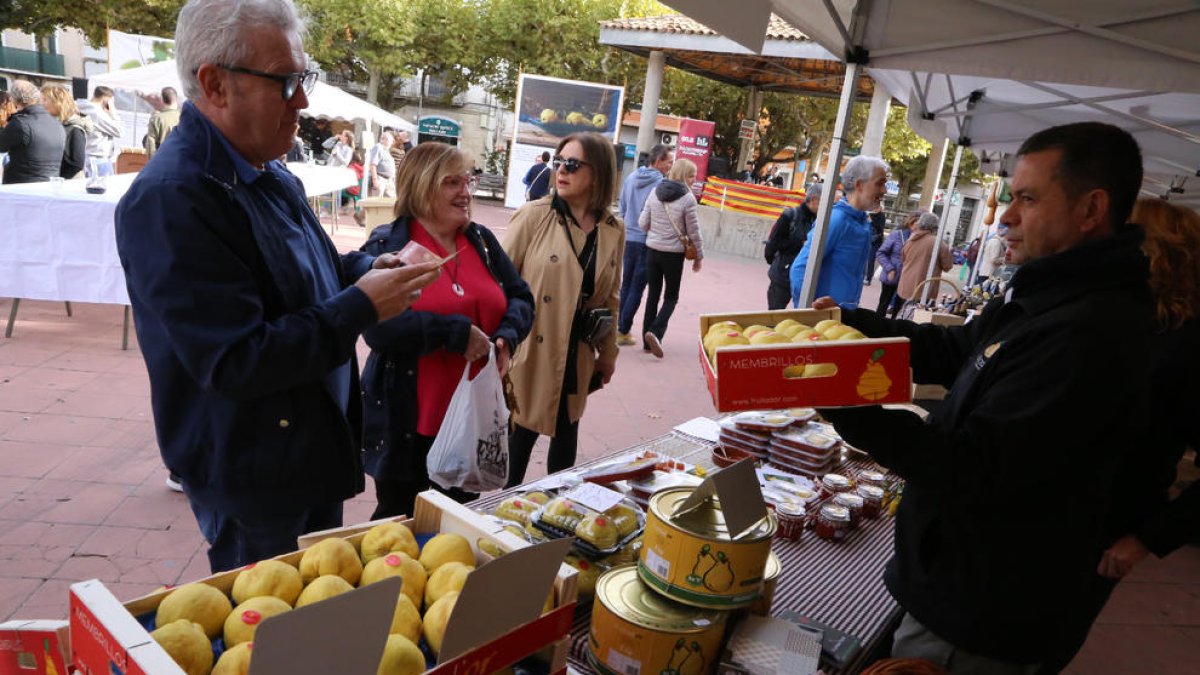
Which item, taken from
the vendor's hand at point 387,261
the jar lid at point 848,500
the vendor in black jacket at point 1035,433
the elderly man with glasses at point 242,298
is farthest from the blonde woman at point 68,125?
the vendor in black jacket at point 1035,433

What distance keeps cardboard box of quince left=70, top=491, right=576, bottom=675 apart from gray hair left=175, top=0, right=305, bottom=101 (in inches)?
39.7

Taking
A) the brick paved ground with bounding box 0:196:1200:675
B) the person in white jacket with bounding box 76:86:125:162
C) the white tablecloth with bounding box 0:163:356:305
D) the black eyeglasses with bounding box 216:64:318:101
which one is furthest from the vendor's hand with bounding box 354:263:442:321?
the person in white jacket with bounding box 76:86:125:162

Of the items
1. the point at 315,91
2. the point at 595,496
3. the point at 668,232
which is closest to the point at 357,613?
the point at 595,496

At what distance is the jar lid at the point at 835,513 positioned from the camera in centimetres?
234

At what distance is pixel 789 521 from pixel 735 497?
825 mm

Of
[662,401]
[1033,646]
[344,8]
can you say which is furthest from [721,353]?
[344,8]

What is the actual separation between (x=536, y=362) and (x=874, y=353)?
2178mm

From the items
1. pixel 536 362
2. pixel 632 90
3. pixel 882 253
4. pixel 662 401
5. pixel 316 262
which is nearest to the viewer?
pixel 316 262

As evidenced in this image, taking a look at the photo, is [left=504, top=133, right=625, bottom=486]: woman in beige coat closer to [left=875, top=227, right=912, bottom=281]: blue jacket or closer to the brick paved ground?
the brick paved ground

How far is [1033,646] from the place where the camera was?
1.63 metres

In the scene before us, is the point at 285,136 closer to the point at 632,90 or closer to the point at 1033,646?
the point at 1033,646

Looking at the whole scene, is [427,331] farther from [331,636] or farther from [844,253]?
[844,253]

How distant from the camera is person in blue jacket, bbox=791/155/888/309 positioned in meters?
5.15

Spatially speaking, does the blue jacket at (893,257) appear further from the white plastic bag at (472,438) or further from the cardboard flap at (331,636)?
the cardboard flap at (331,636)
